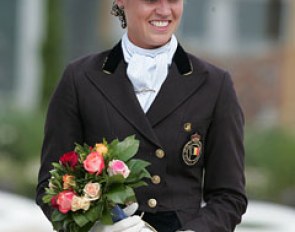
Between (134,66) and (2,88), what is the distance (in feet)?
39.6

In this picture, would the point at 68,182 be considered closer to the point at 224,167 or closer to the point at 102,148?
the point at 102,148

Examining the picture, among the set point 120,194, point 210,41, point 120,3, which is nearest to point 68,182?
point 120,194

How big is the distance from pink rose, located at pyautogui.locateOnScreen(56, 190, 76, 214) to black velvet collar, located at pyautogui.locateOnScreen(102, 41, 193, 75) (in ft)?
1.68

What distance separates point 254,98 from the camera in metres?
14.1

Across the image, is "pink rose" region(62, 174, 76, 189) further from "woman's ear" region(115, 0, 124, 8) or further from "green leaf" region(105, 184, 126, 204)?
"woman's ear" region(115, 0, 124, 8)

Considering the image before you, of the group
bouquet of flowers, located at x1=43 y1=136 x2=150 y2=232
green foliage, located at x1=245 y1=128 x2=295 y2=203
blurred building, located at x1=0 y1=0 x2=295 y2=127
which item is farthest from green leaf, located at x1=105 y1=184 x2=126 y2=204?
blurred building, located at x1=0 y1=0 x2=295 y2=127

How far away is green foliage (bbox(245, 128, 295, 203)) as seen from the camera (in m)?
10.7

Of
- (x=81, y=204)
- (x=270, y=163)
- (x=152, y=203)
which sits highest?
(x=81, y=204)

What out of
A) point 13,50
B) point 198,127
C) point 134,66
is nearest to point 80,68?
point 134,66

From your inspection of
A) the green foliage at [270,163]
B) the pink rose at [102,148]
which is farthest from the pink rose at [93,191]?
the green foliage at [270,163]

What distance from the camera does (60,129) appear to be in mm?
3445

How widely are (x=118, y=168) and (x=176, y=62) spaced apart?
513 millimetres

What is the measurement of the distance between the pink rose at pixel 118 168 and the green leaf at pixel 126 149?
0.03 metres

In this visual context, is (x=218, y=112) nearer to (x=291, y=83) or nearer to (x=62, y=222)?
(x=62, y=222)
